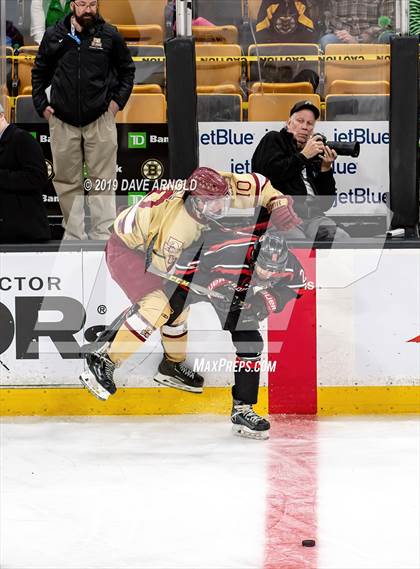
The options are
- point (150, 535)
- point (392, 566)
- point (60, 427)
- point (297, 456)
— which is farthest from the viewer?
point (60, 427)

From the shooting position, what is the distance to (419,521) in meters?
4.77

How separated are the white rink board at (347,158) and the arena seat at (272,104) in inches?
1.4

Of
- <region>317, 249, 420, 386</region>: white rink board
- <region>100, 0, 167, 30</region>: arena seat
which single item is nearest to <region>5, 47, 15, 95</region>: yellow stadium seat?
<region>100, 0, 167, 30</region>: arena seat

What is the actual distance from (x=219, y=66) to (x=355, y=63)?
67cm

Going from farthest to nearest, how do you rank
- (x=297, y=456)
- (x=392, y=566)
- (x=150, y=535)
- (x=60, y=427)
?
(x=60, y=427)
(x=297, y=456)
(x=150, y=535)
(x=392, y=566)

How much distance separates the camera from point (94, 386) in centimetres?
603

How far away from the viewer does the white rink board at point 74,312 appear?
6.46 metres

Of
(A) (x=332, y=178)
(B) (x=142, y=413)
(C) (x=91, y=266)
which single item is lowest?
(B) (x=142, y=413)

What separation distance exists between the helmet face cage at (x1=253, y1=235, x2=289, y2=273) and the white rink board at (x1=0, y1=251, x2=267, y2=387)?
0.57m

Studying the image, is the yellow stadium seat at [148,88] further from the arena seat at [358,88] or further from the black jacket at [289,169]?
the arena seat at [358,88]

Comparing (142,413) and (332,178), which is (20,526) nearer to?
(142,413)

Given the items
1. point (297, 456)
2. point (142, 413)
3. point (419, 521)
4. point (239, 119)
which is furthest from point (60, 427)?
point (419, 521)

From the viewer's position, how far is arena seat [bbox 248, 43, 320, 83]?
643 cm

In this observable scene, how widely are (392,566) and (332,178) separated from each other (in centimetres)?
265
